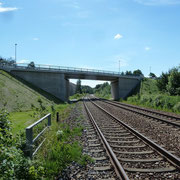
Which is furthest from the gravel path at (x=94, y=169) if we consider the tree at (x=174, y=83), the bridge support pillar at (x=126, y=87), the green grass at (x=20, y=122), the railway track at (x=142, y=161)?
the bridge support pillar at (x=126, y=87)

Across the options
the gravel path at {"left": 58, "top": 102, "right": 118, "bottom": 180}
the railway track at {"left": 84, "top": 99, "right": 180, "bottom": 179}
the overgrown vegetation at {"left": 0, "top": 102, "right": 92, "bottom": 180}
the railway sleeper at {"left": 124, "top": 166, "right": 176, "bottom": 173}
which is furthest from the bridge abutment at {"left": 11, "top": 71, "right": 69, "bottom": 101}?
the railway sleeper at {"left": 124, "top": 166, "right": 176, "bottom": 173}

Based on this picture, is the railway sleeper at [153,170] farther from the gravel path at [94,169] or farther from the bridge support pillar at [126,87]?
the bridge support pillar at [126,87]

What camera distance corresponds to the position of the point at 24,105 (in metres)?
19.7

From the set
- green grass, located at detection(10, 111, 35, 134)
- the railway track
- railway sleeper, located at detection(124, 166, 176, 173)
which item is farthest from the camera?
green grass, located at detection(10, 111, 35, 134)

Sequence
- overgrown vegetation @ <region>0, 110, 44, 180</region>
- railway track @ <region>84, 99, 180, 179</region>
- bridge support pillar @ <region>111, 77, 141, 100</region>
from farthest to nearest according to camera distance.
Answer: bridge support pillar @ <region>111, 77, 141, 100</region> → railway track @ <region>84, 99, 180, 179</region> → overgrown vegetation @ <region>0, 110, 44, 180</region>

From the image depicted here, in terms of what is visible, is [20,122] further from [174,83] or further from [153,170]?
[174,83]

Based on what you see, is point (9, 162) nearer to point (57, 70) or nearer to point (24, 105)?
point (24, 105)

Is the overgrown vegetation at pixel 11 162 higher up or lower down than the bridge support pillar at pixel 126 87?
lower down

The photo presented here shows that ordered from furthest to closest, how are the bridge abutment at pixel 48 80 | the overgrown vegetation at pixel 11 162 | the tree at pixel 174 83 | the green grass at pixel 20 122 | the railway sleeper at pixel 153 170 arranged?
the bridge abutment at pixel 48 80
the tree at pixel 174 83
the green grass at pixel 20 122
the railway sleeper at pixel 153 170
the overgrown vegetation at pixel 11 162

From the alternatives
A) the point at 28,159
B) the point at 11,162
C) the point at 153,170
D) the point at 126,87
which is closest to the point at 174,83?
the point at 126,87

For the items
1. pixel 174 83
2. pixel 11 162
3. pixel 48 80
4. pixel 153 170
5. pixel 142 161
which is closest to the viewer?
pixel 11 162

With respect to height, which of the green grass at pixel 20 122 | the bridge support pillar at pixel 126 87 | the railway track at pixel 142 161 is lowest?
the green grass at pixel 20 122

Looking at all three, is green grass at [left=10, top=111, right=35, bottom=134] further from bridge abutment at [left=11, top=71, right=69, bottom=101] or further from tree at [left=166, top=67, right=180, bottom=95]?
tree at [left=166, top=67, right=180, bottom=95]

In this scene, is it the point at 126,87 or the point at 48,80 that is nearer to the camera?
the point at 48,80
